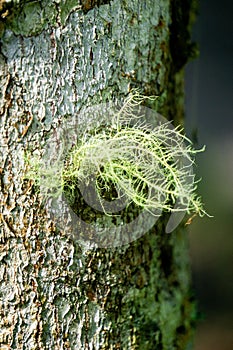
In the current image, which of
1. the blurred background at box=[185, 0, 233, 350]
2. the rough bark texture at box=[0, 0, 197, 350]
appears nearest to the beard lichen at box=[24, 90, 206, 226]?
the rough bark texture at box=[0, 0, 197, 350]

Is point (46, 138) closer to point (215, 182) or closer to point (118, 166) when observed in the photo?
point (118, 166)

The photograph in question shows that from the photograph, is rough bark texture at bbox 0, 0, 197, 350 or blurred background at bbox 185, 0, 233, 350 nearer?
rough bark texture at bbox 0, 0, 197, 350

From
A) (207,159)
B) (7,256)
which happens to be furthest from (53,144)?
(207,159)

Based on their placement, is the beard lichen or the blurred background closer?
the beard lichen

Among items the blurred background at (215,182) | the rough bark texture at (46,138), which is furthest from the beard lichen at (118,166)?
the blurred background at (215,182)

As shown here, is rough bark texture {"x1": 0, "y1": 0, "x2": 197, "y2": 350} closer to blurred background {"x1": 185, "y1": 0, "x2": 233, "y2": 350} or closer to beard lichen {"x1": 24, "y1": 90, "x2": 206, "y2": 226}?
beard lichen {"x1": 24, "y1": 90, "x2": 206, "y2": 226}

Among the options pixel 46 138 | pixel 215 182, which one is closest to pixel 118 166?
pixel 46 138
